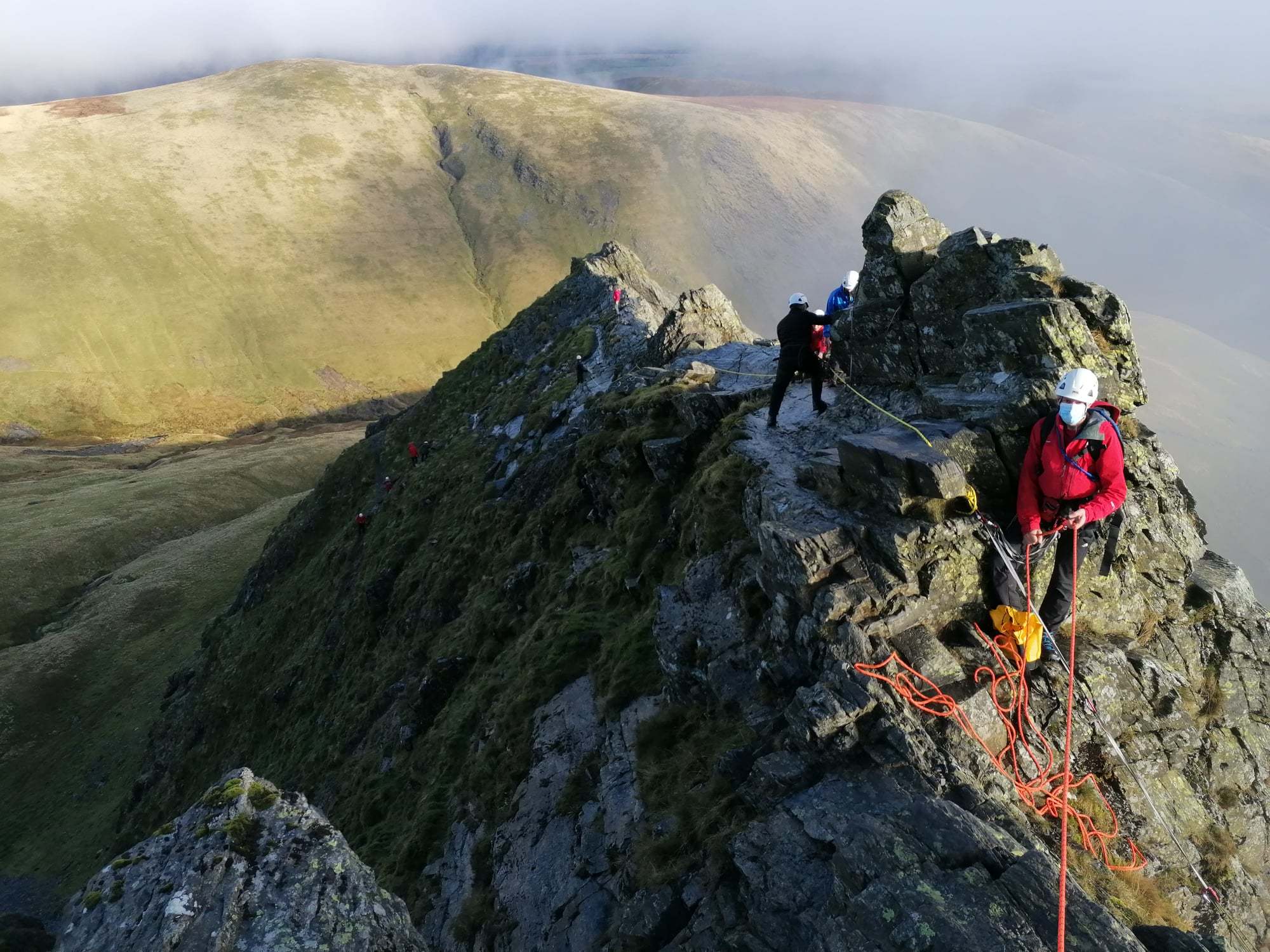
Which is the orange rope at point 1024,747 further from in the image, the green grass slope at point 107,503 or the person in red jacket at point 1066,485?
the green grass slope at point 107,503

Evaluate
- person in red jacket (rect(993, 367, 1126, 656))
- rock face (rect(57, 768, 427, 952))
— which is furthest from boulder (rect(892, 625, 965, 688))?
rock face (rect(57, 768, 427, 952))

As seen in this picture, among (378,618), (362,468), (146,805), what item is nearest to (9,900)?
(146,805)

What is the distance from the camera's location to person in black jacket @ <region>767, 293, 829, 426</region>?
21.9 m

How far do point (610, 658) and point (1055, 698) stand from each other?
35.6ft

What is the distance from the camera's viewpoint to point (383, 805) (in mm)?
25156

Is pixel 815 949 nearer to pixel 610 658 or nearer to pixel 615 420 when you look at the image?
pixel 610 658

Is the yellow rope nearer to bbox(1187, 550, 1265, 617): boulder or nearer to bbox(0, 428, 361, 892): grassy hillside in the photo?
bbox(1187, 550, 1265, 617): boulder

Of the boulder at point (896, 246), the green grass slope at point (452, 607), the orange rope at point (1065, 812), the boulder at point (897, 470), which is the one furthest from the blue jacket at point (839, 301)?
the orange rope at point (1065, 812)

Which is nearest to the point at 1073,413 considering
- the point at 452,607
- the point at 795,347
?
the point at 795,347

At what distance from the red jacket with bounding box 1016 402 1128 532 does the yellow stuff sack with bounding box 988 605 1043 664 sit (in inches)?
66.4

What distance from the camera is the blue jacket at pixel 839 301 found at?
2454 centimetres

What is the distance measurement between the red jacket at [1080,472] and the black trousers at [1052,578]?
64 centimetres

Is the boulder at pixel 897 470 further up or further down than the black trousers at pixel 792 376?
further up

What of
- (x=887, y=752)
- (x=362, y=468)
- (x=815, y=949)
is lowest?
(x=362, y=468)
